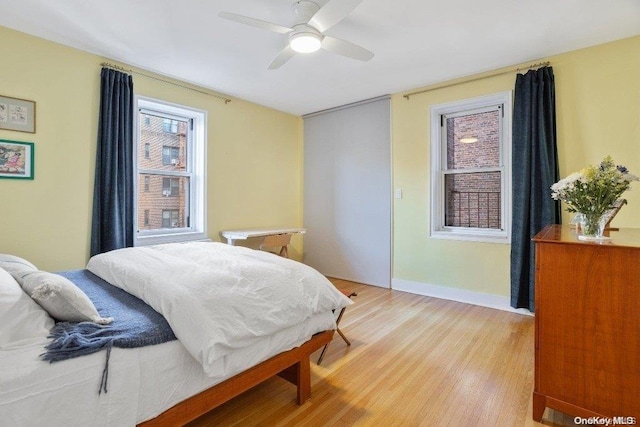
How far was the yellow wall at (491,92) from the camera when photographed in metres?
2.72

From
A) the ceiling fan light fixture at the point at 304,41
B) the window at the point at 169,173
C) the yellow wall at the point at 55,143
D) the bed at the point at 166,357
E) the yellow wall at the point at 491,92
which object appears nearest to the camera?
the bed at the point at 166,357

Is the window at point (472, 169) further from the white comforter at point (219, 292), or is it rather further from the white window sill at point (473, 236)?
the white comforter at point (219, 292)

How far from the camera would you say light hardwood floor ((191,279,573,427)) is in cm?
168

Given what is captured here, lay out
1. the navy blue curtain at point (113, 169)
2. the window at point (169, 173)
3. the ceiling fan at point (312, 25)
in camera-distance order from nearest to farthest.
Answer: the ceiling fan at point (312, 25)
the navy blue curtain at point (113, 169)
the window at point (169, 173)

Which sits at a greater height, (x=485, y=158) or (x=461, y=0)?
(x=461, y=0)

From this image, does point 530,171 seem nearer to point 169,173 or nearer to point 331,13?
point 331,13

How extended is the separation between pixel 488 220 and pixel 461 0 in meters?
2.31

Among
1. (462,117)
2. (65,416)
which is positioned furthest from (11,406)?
(462,117)

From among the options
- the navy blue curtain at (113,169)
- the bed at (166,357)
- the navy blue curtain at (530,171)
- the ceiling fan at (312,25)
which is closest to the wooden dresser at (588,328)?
the bed at (166,357)

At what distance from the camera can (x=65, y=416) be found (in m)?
1.01

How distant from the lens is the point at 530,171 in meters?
3.06

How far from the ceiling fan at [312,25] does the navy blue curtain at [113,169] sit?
68.2 inches

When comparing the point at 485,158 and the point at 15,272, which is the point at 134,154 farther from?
the point at 485,158

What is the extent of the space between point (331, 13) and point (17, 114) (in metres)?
2.67
